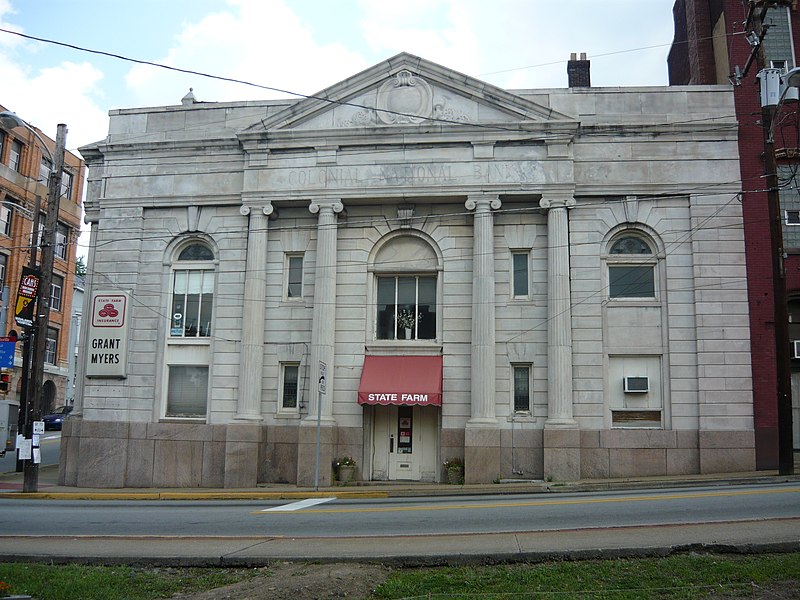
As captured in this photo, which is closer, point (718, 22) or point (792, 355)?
point (792, 355)

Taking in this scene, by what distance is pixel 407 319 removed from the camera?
24.5 metres

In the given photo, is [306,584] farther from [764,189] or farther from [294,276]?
[764,189]

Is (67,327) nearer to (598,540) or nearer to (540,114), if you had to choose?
(540,114)

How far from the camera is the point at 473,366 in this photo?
2294cm

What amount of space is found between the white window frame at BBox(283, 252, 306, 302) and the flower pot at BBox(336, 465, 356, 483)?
540 cm

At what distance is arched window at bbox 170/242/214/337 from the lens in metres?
25.3

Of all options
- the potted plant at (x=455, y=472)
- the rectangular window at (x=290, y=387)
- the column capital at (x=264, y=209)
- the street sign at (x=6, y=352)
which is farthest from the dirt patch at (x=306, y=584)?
the street sign at (x=6, y=352)

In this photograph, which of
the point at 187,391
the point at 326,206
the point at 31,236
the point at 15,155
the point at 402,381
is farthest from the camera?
the point at 15,155

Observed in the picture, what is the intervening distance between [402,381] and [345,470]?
310cm

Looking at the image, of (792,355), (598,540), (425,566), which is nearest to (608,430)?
(792,355)

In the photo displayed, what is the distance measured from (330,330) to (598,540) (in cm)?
1426

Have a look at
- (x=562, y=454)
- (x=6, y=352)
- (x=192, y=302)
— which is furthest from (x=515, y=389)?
(x=6, y=352)

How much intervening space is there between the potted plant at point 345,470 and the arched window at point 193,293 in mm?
6069

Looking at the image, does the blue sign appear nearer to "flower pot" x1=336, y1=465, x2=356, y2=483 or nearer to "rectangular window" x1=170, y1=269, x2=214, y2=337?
"rectangular window" x1=170, y1=269, x2=214, y2=337
